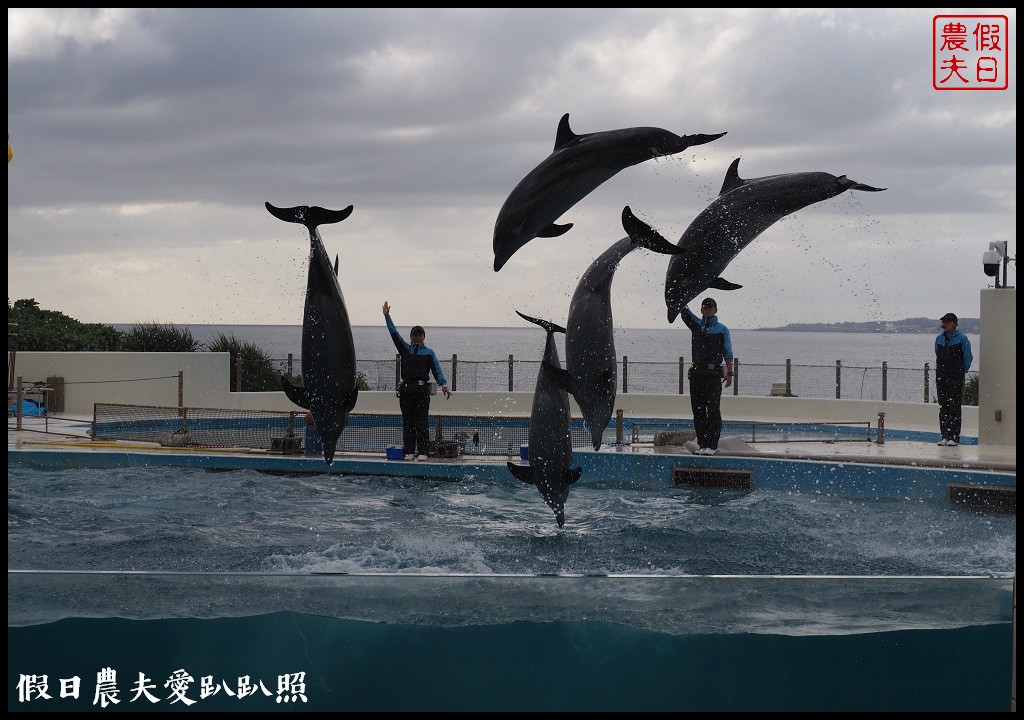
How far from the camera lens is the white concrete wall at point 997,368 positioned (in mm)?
10648

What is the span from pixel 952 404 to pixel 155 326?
1297 centimetres

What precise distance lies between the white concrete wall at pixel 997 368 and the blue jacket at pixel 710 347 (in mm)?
3015

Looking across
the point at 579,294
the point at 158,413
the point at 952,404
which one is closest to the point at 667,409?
the point at 952,404

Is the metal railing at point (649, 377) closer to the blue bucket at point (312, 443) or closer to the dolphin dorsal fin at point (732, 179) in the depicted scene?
the dolphin dorsal fin at point (732, 179)

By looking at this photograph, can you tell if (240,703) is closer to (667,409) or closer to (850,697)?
(850,697)

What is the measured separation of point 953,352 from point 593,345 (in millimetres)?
7251

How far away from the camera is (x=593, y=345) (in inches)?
172

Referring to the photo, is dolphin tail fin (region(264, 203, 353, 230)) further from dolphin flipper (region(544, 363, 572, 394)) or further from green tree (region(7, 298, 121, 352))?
green tree (region(7, 298, 121, 352))

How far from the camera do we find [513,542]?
25.2 feet

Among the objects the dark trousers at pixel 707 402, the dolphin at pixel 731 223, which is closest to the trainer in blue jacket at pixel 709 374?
the dark trousers at pixel 707 402

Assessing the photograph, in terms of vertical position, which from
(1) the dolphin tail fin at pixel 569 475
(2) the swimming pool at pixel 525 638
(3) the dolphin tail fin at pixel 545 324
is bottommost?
(2) the swimming pool at pixel 525 638

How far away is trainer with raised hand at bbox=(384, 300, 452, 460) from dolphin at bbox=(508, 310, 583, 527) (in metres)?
→ 4.32

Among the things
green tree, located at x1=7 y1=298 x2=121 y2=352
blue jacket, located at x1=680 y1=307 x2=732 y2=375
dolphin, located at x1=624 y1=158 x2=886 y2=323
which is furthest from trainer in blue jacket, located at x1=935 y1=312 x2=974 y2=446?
green tree, located at x1=7 y1=298 x2=121 y2=352

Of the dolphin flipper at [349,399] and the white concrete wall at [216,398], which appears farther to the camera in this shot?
the white concrete wall at [216,398]
